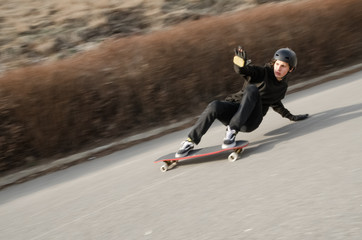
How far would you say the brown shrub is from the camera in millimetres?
7359

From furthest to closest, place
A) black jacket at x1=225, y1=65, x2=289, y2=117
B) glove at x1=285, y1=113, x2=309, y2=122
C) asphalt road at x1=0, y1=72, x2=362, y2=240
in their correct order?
glove at x1=285, y1=113, x2=309, y2=122 → black jacket at x1=225, y1=65, x2=289, y2=117 → asphalt road at x1=0, y1=72, x2=362, y2=240

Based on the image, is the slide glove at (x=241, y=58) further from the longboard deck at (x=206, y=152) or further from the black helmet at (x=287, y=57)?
the longboard deck at (x=206, y=152)

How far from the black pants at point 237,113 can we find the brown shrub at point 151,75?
306 cm

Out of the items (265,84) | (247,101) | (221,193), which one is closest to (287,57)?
(265,84)

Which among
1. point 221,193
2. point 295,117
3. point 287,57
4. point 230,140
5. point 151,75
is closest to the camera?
point 221,193

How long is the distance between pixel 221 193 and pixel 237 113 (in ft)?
4.45

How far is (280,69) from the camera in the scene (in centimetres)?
568

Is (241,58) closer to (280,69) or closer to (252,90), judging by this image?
(252,90)

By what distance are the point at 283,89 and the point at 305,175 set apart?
1.98 metres

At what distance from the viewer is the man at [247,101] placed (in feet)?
17.5

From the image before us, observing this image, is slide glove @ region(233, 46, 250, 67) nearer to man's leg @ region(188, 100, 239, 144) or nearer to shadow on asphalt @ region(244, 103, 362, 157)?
man's leg @ region(188, 100, 239, 144)

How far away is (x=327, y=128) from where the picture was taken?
582cm

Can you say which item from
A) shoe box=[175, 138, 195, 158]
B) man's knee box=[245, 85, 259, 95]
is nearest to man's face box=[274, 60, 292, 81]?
man's knee box=[245, 85, 259, 95]

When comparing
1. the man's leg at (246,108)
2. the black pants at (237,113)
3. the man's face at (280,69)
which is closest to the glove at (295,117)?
the man's face at (280,69)
